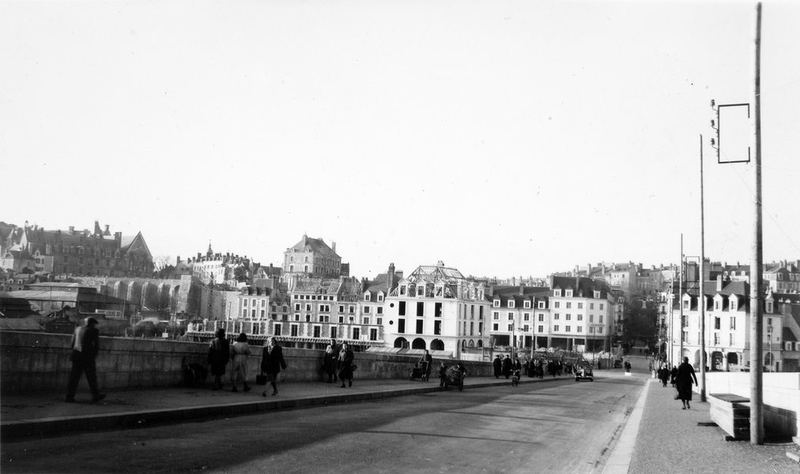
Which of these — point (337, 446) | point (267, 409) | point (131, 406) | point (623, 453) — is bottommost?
point (267, 409)

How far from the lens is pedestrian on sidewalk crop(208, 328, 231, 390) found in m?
18.2

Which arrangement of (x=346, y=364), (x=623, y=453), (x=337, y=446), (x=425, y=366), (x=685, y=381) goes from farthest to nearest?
(x=425, y=366) → (x=346, y=364) → (x=685, y=381) → (x=623, y=453) → (x=337, y=446)

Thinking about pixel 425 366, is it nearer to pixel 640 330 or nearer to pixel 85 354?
pixel 85 354

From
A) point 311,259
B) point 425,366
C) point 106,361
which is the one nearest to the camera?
point 106,361

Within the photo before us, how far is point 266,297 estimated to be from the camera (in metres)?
149

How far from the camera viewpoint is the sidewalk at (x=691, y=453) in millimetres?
10211

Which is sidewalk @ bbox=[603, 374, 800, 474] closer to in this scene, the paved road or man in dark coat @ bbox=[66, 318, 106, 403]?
the paved road

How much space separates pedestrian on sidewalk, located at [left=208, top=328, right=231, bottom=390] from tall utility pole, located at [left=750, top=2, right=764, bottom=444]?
1193 cm

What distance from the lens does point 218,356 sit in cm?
1848

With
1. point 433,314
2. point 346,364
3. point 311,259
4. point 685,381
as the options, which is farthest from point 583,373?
point 311,259

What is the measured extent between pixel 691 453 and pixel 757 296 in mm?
2987

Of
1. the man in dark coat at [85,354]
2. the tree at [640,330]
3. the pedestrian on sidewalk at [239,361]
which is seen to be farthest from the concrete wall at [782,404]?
the tree at [640,330]

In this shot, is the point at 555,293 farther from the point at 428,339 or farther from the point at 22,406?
the point at 22,406

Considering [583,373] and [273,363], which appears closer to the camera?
[273,363]
